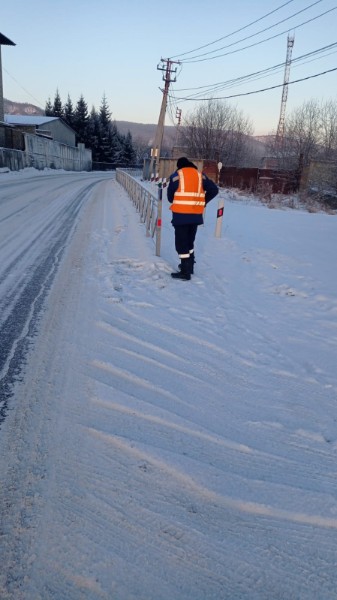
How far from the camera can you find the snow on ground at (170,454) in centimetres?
182

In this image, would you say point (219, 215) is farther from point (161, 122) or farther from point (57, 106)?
point (57, 106)

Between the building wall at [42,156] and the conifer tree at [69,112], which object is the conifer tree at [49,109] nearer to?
the conifer tree at [69,112]

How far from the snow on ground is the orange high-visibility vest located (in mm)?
1644

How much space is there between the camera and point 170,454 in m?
2.54

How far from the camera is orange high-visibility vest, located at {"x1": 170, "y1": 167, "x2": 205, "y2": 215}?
20.6 ft

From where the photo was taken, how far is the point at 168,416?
9.61ft

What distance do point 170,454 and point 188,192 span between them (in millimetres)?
4629

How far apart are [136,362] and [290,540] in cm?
200

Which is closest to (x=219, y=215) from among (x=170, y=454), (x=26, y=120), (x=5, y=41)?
(x=170, y=454)

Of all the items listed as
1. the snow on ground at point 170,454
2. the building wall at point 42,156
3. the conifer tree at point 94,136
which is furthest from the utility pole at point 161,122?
the conifer tree at point 94,136

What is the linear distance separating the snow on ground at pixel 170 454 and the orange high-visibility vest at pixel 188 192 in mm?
1644

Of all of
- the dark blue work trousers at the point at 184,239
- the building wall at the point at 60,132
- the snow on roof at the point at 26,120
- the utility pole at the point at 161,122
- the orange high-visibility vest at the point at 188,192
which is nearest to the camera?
the orange high-visibility vest at the point at 188,192

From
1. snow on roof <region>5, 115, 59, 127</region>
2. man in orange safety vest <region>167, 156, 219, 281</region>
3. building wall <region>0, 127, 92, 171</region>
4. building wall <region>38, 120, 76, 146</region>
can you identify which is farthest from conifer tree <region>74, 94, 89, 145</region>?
man in orange safety vest <region>167, 156, 219, 281</region>

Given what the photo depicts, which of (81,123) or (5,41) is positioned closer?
(5,41)
